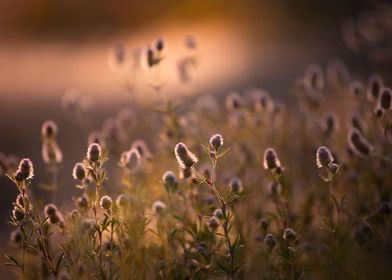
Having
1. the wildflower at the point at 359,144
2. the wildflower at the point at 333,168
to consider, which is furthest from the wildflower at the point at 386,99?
the wildflower at the point at 333,168

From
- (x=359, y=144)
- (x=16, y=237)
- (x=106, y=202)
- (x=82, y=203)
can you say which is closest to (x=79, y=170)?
(x=82, y=203)

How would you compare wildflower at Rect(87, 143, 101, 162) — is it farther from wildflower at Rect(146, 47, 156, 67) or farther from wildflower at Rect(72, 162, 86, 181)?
wildflower at Rect(146, 47, 156, 67)

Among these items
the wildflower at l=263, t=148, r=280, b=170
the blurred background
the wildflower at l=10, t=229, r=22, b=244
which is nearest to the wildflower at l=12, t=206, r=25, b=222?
the wildflower at l=10, t=229, r=22, b=244

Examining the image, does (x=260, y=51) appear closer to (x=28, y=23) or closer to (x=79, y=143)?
(x=28, y=23)

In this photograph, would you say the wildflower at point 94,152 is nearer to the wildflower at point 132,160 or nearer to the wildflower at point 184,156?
the wildflower at point 132,160

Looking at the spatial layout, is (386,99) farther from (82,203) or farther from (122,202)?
(82,203)

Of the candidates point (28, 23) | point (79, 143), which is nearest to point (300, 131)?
point (79, 143)

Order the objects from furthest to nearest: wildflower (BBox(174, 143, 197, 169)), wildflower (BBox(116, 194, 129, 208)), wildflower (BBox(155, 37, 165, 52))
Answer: wildflower (BBox(155, 37, 165, 52))
wildflower (BBox(116, 194, 129, 208))
wildflower (BBox(174, 143, 197, 169))
